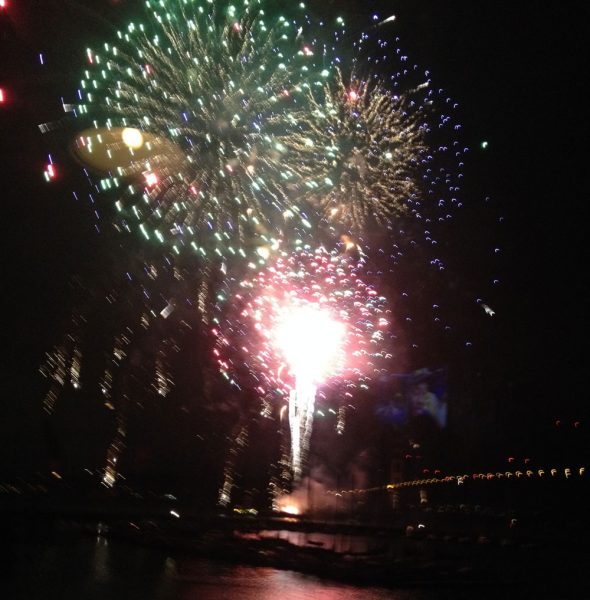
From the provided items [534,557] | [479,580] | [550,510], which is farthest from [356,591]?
[550,510]

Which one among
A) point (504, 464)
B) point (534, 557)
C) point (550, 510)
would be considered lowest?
point (534, 557)

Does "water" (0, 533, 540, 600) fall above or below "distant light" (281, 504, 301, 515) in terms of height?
below

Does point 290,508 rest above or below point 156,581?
above

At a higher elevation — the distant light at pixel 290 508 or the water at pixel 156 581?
the distant light at pixel 290 508

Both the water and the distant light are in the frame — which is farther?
the distant light

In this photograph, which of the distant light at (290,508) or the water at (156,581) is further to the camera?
the distant light at (290,508)

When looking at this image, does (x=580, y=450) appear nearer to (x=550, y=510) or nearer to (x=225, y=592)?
(x=550, y=510)

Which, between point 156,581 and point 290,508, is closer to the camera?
point 156,581

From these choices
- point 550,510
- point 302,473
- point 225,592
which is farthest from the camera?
point 302,473
